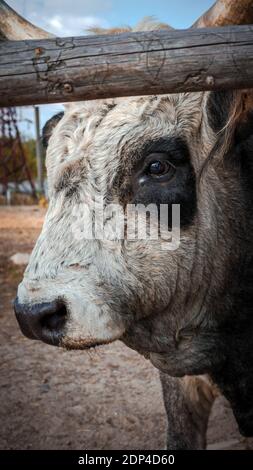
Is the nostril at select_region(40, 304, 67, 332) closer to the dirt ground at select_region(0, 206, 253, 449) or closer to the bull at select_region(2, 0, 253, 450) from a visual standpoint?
the bull at select_region(2, 0, 253, 450)

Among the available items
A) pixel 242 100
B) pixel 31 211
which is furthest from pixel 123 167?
pixel 31 211

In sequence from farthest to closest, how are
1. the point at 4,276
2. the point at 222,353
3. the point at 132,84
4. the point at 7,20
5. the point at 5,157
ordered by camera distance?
the point at 5,157 → the point at 4,276 → the point at 222,353 → the point at 7,20 → the point at 132,84

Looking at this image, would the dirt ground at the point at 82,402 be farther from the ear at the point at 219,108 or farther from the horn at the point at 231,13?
the horn at the point at 231,13

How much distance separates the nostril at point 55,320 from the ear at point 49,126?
1262mm

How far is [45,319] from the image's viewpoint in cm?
193

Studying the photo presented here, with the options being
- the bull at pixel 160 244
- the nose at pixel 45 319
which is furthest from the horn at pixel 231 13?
the nose at pixel 45 319

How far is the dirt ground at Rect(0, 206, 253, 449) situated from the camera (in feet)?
11.8

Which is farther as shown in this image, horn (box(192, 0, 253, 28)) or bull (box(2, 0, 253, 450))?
bull (box(2, 0, 253, 450))

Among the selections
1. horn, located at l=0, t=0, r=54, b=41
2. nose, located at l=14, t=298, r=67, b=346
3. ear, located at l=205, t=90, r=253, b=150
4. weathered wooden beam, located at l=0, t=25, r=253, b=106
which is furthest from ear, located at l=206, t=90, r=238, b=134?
→ nose, located at l=14, t=298, r=67, b=346

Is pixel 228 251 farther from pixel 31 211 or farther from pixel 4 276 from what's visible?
pixel 31 211

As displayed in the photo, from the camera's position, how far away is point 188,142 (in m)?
2.31

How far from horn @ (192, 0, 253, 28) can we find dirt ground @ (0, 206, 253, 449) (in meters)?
2.01

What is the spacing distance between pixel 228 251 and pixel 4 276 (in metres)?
5.43
